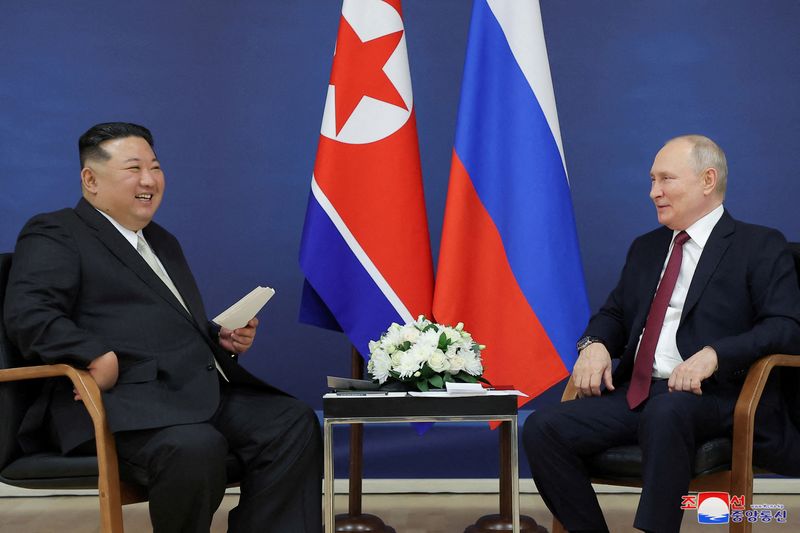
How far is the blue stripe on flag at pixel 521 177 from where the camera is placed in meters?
3.34

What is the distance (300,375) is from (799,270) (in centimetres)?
228

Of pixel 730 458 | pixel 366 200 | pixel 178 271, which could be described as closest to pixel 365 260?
pixel 366 200

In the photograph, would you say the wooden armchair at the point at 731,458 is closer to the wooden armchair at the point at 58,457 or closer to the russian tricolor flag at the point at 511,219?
the russian tricolor flag at the point at 511,219

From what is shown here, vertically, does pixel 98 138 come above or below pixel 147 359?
above

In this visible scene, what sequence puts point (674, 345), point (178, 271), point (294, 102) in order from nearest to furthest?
point (674, 345) < point (178, 271) < point (294, 102)

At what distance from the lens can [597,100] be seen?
421 cm

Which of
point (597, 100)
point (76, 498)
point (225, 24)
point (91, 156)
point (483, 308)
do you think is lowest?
point (76, 498)

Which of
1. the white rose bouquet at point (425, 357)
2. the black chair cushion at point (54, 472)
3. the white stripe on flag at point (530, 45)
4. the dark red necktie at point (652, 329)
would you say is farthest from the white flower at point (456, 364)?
the white stripe on flag at point (530, 45)

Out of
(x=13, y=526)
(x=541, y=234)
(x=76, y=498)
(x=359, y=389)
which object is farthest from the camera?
(x=76, y=498)

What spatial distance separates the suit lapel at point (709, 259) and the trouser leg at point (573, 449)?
0.39 m

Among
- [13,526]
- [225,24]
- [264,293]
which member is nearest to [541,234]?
[264,293]

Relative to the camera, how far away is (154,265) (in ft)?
9.71

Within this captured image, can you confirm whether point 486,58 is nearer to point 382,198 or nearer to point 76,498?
point 382,198

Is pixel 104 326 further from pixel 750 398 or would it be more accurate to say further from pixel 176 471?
pixel 750 398
